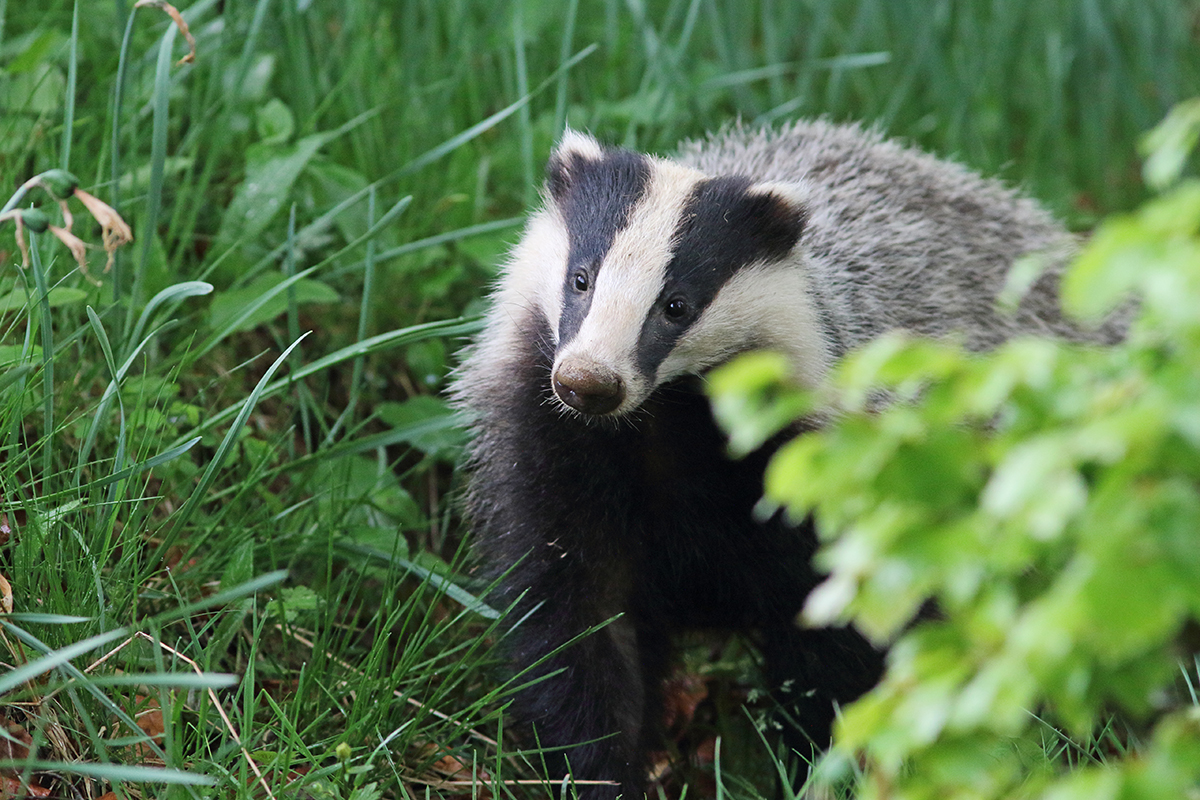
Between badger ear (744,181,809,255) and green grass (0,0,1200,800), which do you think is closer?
green grass (0,0,1200,800)

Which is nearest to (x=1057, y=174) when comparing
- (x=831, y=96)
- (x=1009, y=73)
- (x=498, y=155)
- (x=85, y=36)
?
(x=1009, y=73)

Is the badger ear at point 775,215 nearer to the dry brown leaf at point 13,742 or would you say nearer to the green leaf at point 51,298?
the green leaf at point 51,298

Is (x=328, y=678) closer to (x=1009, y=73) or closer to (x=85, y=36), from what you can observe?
(x=85, y=36)

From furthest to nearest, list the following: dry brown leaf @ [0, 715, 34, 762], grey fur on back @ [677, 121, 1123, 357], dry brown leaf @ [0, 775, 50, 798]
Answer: grey fur on back @ [677, 121, 1123, 357]
dry brown leaf @ [0, 715, 34, 762]
dry brown leaf @ [0, 775, 50, 798]

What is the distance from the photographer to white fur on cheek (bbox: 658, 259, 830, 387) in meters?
2.66

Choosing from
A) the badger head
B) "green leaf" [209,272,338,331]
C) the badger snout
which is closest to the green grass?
"green leaf" [209,272,338,331]

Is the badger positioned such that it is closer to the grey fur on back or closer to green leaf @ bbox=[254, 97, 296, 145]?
the grey fur on back

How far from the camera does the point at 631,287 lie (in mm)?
2562

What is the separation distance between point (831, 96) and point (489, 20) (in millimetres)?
1270

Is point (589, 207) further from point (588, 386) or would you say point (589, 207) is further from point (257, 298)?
point (257, 298)

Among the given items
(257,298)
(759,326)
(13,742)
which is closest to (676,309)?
(759,326)

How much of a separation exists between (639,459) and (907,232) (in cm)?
128

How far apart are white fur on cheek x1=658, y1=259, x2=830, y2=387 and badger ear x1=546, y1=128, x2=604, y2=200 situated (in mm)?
471

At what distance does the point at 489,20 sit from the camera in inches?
169
